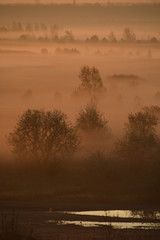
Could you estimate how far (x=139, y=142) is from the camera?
8281 centimetres

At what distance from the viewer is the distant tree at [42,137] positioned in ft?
282

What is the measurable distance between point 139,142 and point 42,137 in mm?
10692

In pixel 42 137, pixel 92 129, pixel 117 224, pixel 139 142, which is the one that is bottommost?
pixel 117 224

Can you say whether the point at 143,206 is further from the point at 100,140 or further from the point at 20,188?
the point at 100,140

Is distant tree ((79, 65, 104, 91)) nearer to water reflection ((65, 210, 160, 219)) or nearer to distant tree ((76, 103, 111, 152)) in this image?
distant tree ((76, 103, 111, 152))

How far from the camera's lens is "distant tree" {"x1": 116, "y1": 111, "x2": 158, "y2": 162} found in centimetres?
8056

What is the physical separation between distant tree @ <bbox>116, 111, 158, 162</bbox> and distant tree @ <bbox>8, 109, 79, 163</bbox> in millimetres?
5886

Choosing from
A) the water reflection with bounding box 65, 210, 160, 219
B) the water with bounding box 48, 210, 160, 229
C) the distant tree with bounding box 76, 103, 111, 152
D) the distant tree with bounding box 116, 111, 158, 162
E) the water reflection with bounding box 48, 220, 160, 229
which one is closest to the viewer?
the water reflection with bounding box 48, 220, 160, 229

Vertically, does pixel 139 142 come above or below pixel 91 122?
below

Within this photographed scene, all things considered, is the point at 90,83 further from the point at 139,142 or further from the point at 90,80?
the point at 139,142

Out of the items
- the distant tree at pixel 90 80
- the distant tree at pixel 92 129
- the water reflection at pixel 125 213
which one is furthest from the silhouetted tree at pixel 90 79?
the water reflection at pixel 125 213

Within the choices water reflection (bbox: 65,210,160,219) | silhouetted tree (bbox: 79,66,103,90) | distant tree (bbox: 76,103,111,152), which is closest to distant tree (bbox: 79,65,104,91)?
silhouetted tree (bbox: 79,66,103,90)

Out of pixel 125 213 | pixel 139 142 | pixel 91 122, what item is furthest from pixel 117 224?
pixel 91 122

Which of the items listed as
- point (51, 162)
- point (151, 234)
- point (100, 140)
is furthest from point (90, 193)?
point (100, 140)
